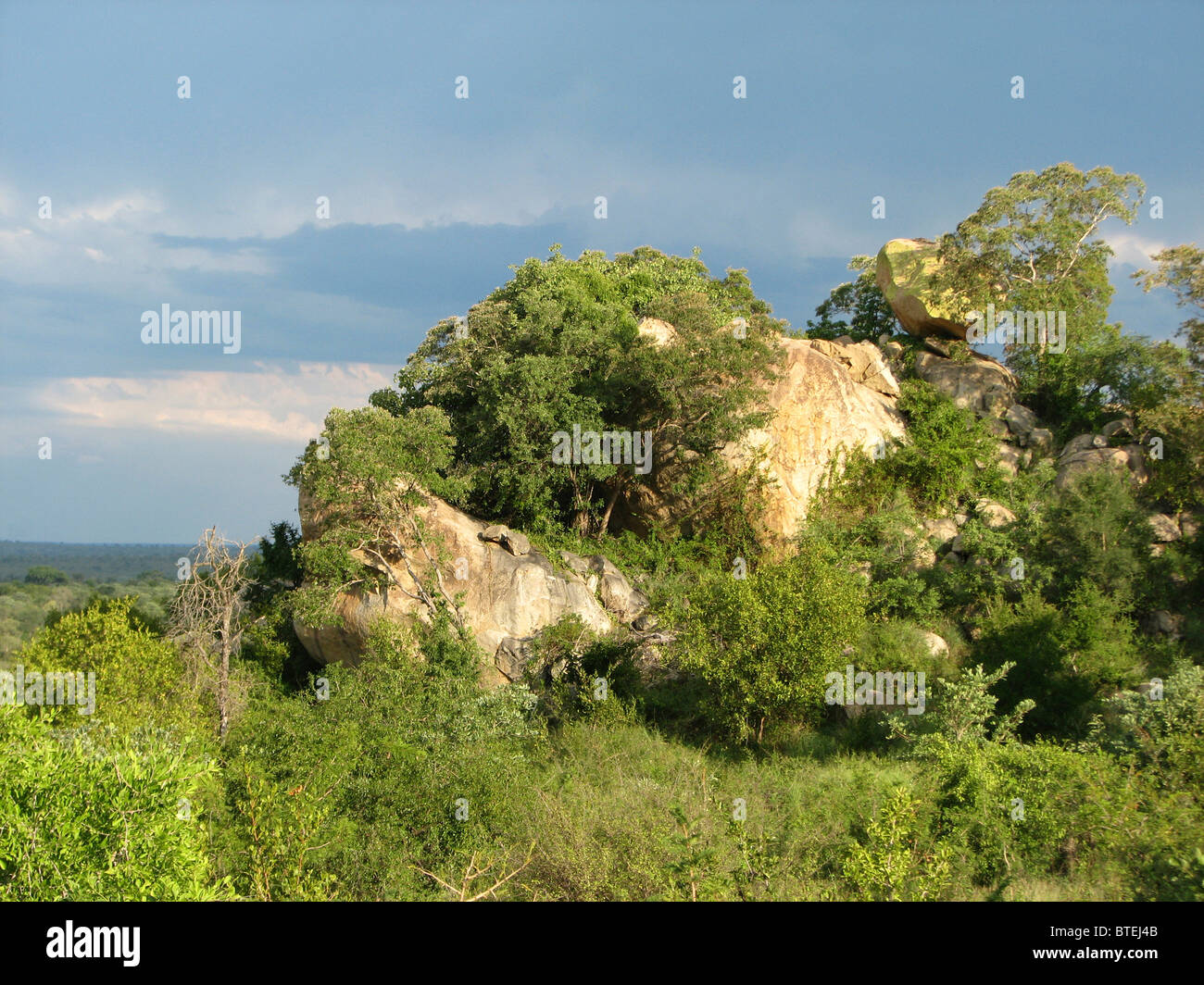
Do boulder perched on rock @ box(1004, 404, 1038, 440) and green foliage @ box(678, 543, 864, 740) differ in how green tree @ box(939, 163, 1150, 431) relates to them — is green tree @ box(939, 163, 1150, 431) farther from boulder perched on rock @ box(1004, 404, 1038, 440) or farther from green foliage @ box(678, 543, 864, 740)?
green foliage @ box(678, 543, 864, 740)

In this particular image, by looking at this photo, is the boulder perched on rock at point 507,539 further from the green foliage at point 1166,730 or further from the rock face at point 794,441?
the green foliage at point 1166,730

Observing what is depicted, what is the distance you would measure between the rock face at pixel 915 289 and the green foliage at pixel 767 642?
48.5ft

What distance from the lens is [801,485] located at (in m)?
23.4

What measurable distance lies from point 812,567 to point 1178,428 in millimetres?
11325

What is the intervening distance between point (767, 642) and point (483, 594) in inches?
296

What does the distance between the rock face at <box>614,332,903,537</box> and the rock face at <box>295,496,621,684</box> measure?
3934mm

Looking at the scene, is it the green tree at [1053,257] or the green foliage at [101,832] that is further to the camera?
the green tree at [1053,257]

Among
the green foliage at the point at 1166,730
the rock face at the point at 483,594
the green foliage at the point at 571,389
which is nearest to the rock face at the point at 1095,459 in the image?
the green foliage at the point at 571,389

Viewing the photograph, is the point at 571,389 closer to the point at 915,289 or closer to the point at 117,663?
the point at 117,663

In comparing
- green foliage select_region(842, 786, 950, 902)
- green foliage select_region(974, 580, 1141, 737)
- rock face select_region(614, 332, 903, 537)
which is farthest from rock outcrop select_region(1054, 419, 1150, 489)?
green foliage select_region(842, 786, 950, 902)

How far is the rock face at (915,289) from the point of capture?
27344mm

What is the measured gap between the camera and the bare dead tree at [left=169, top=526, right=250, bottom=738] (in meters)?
17.4
